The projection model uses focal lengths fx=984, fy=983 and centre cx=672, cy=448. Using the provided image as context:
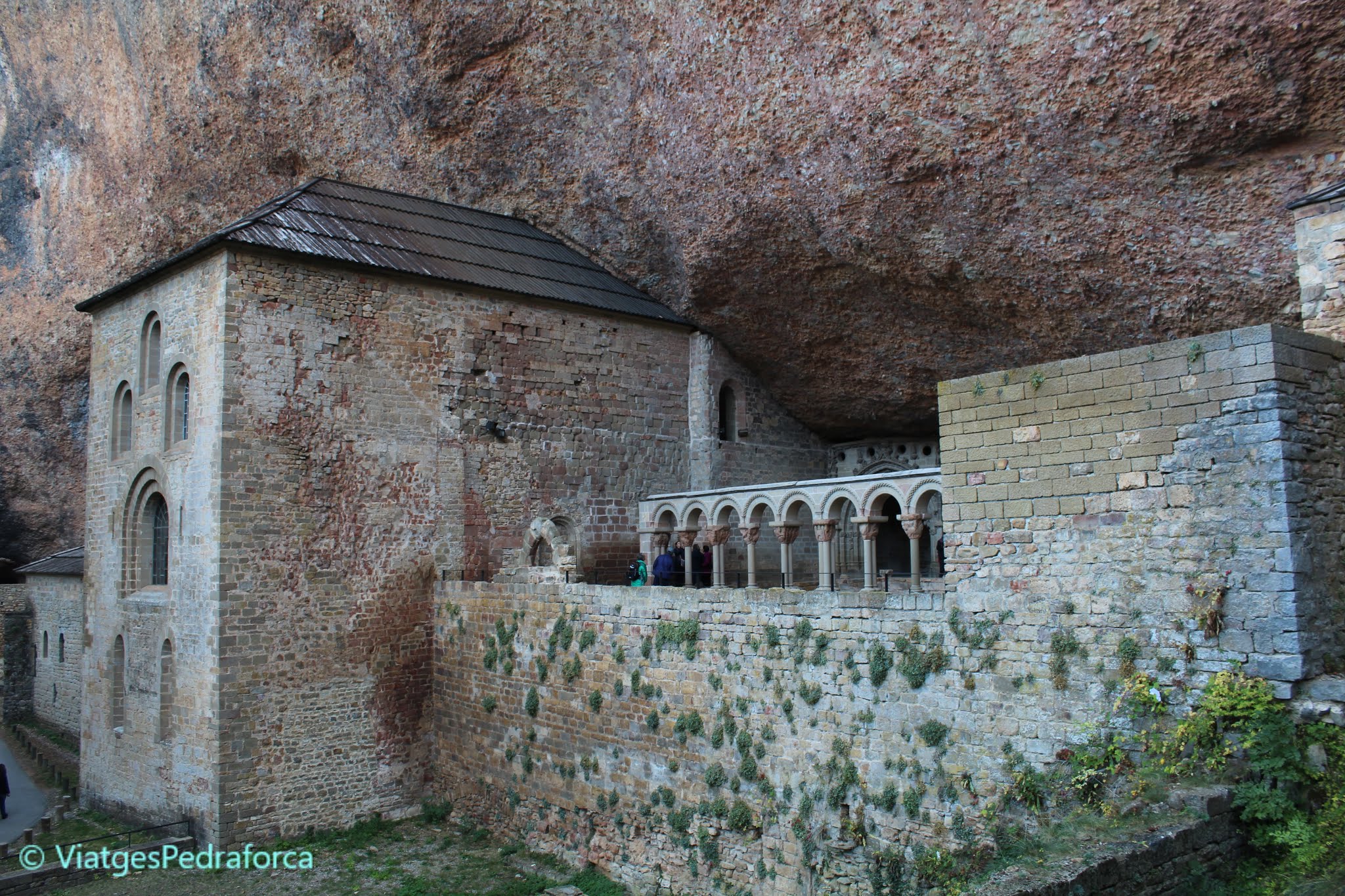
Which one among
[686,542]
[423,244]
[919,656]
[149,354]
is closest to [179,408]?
[149,354]

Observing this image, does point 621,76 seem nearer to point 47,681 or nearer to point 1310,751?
point 1310,751

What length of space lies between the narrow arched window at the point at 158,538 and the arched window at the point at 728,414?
9.58 metres

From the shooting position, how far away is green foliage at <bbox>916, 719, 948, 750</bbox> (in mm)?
8742

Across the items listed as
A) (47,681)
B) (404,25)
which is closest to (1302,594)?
(404,25)

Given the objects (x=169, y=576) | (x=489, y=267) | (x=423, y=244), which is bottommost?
(x=169, y=576)

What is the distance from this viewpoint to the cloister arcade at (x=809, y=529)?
40.4 feet

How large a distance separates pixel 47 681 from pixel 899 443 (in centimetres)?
1981

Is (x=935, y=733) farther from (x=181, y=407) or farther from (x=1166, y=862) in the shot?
(x=181, y=407)

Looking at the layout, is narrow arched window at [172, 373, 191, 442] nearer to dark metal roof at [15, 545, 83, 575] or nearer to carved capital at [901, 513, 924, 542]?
dark metal roof at [15, 545, 83, 575]

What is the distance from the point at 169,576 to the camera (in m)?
14.2

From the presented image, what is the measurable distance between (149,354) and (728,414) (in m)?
9.97

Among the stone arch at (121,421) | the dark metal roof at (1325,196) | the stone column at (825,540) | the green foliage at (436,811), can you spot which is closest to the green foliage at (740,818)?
the stone column at (825,540)

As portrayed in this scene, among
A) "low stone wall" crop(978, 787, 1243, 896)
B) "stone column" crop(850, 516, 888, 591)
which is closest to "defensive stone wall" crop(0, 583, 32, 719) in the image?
"stone column" crop(850, 516, 888, 591)

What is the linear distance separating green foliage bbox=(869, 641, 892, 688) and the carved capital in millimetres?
3039
